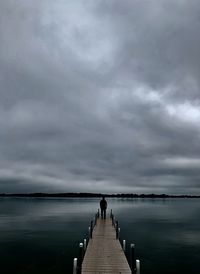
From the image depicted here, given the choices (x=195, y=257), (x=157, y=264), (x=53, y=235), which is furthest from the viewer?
(x=53, y=235)

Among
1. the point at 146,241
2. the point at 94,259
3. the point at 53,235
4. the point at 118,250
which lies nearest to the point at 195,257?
the point at 146,241

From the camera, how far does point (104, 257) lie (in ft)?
77.0

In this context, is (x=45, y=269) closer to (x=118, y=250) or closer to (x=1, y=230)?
(x=118, y=250)

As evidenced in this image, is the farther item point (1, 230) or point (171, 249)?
point (1, 230)

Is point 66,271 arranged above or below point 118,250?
below

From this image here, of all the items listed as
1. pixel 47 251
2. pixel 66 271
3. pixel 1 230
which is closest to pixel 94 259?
pixel 66 271

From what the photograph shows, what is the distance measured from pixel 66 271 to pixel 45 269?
7.14 feet

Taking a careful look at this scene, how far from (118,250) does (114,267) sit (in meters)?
5.15

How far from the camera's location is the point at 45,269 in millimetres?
30203

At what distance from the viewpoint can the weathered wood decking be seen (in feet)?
67.0

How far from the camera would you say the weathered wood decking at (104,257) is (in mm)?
20422

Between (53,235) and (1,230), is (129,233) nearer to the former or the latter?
(53,235)

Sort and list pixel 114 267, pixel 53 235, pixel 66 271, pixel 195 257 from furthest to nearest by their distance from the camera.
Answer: pixel 53 235
pixel 195 257
pixel 66 271
pixel 114 267

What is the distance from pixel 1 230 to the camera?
2381 inches
